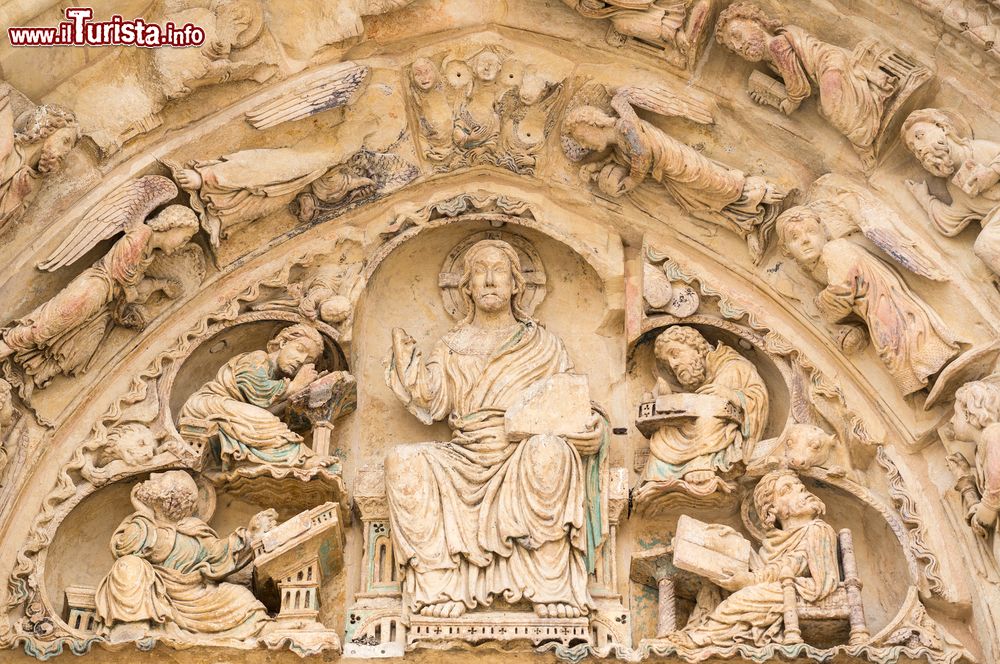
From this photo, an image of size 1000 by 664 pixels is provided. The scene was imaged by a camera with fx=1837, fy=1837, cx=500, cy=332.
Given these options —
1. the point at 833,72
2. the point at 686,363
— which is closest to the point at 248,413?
the point at 686,363

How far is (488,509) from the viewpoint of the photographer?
9438 millimetres

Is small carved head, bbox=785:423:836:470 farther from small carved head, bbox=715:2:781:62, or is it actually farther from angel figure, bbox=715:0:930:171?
small carved head, bbox=715:2:781:62

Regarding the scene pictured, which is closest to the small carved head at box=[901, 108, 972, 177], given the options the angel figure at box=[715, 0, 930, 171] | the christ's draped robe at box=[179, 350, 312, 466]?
the angel figure at box=[715, 0, 930, 171]

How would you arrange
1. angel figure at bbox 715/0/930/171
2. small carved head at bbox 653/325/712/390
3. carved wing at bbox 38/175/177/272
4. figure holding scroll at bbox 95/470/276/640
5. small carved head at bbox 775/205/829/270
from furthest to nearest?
small carved head at bbox 653/325/712/390
small carved head at bbox 775/205/829/270
angel figure at bbox 715/0/930/171
carved wing at bbox 38/175/177/272
figure holding scroll at bbox 95/470/276/640

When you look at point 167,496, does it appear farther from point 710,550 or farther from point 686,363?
point 686,363

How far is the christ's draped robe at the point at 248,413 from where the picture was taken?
968cm

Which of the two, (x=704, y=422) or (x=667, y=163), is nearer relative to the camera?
(x=704, y=422)

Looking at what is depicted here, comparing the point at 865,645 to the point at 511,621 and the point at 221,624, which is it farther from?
the point at 221,624

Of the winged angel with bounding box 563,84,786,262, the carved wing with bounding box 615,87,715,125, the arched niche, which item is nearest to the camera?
the winged angel with bounding box 563,84,786,262

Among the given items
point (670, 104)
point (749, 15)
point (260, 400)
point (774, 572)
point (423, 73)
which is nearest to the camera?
point (774, 572)

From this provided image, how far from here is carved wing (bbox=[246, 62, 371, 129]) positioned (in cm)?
→ 1012

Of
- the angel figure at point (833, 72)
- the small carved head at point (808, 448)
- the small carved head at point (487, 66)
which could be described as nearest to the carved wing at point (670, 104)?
the angel figure at point (833, 72)

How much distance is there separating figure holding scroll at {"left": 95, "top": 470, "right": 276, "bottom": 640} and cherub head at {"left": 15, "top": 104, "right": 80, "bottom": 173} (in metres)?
1.71

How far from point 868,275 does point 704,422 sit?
116 cm
